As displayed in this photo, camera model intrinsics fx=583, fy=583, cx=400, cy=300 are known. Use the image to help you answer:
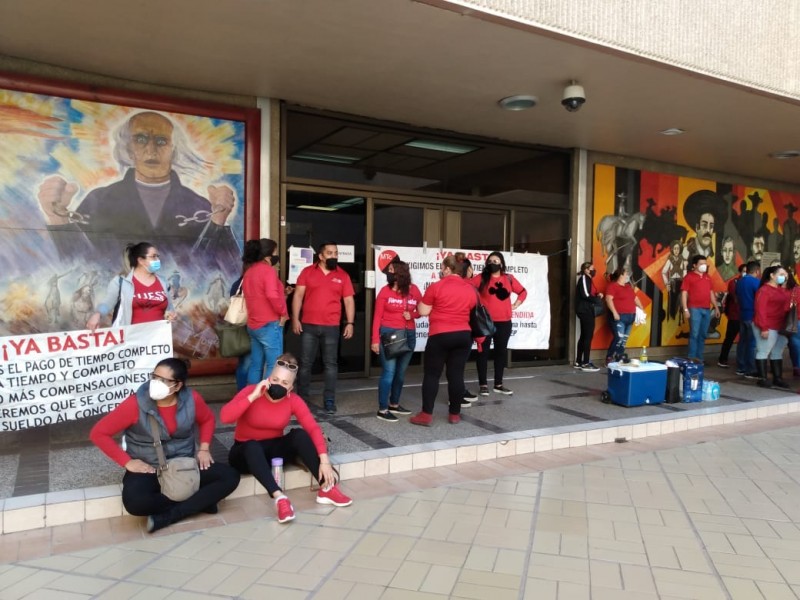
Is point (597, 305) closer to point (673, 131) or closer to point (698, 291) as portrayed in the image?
point (698, 291)

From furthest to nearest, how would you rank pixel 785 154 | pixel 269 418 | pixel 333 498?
pixel 785 154 → pixel 269 418 → pixel 333 498

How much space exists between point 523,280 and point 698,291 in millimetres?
2718

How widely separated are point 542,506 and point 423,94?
468 centimetres

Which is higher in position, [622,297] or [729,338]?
[622,297]


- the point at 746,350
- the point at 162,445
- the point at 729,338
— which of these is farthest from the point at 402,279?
the point at 729,338

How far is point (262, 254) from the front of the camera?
5559 mm

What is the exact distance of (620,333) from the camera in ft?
30.1

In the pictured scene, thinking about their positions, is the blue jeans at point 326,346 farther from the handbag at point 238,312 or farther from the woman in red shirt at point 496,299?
the woman in red shirt at point 496,299

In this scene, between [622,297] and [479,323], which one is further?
[622,297]

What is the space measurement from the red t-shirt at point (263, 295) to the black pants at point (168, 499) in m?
1.80

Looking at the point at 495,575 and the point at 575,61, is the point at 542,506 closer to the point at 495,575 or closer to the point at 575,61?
the point at 495,575

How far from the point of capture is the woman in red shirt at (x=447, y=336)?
5.50 meters

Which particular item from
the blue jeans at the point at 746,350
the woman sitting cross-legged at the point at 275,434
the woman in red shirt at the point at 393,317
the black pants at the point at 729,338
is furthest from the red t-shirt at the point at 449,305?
the black pants at the point at 729,338

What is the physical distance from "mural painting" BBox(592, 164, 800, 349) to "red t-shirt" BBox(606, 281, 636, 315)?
0.53 meters
